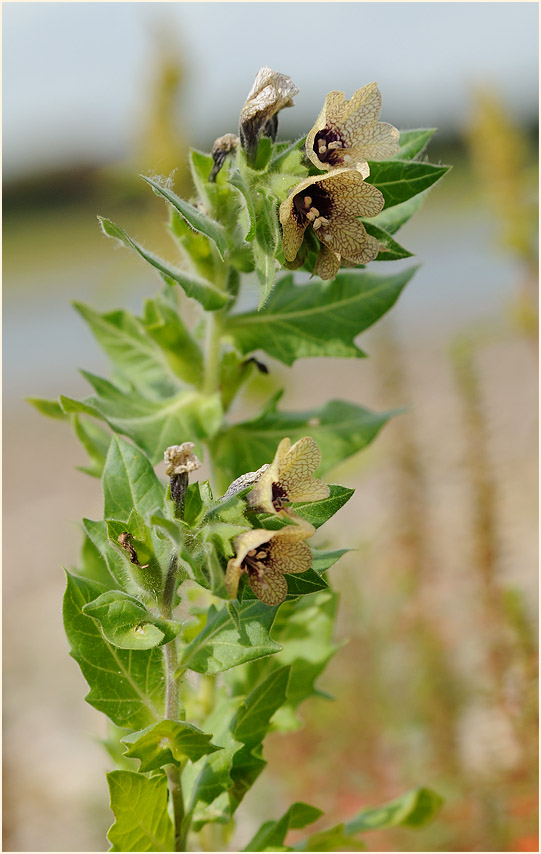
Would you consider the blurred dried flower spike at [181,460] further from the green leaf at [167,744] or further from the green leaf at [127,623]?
the green leaf at [167,744]

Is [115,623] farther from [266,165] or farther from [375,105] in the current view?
[375,105]

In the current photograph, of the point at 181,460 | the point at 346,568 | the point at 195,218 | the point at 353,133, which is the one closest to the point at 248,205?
the point at 195,218

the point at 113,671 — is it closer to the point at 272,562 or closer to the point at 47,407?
the point at 272,562

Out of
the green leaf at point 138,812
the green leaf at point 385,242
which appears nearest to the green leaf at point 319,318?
the green leaf at point 385,242

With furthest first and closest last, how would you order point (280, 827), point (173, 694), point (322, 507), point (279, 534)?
point (280, 827), point (173, 694), point (322, 507), point (279, 534)

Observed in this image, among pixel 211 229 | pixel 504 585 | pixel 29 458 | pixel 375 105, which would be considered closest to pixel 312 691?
pixel 211 229

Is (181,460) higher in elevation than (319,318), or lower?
lower

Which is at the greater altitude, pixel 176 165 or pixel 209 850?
pixel 176 165
